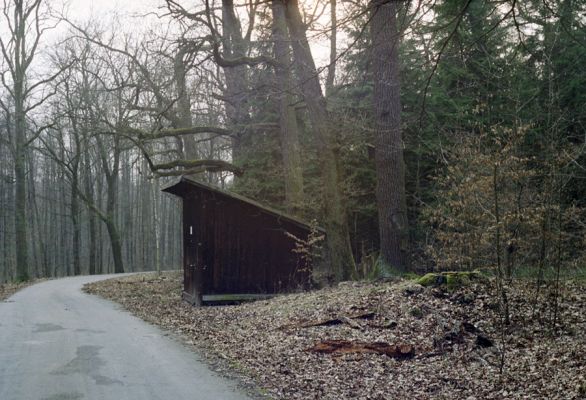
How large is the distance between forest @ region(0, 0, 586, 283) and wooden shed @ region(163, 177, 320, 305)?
1133 millimetres

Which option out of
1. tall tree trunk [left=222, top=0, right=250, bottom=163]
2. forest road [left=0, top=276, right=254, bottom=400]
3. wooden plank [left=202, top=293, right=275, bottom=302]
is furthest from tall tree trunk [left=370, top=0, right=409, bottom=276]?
tall tree trunk [left=222, top=0, right=250, bottom=163]

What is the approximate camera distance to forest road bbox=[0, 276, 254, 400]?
7211 mm

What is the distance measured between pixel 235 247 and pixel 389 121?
651cm

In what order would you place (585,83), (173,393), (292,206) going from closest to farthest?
(173,393) → (585,83) → (292,206)

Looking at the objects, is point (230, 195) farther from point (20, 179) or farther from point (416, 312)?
point (20, 179)

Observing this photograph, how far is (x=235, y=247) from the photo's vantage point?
1847 cm

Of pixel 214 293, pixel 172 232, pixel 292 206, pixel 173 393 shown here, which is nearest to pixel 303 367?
pixel 173 393

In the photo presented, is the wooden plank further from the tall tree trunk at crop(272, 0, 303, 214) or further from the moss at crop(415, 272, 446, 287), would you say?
the moss at crop(415, 272, 446, 287)

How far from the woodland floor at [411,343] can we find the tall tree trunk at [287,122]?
6.50 metres

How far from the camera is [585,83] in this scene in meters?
16.6

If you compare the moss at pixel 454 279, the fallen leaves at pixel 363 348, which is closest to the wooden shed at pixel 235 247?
the moss at pixel 454 279

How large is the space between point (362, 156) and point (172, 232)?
35.0 meters

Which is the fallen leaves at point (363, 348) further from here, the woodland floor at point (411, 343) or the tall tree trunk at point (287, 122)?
the tall tree trunk at point (287, 122)

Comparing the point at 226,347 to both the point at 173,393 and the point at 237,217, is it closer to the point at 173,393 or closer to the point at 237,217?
the point at 173,393
